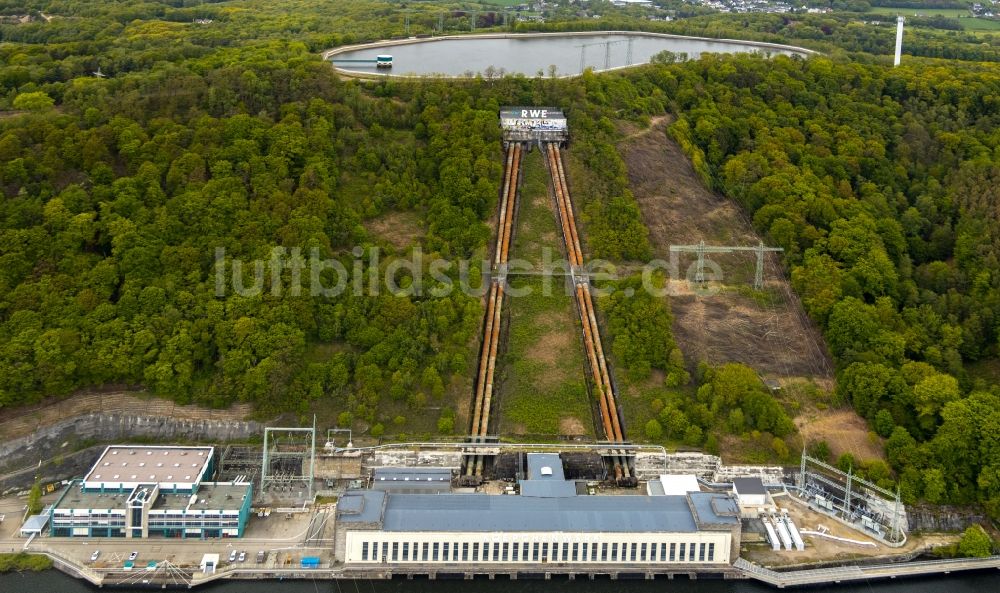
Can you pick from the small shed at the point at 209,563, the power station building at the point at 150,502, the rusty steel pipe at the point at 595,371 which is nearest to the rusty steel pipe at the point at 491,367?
the rusty steel pipe at the point at 595,371

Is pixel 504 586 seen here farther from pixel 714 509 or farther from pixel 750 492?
pixel 750 492

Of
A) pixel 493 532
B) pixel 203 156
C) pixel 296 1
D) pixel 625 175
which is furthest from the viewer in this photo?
pixel 296 1

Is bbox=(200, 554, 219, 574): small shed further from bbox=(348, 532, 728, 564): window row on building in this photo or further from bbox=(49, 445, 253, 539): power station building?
bbox=(348, 532, 728, 564): window row on building

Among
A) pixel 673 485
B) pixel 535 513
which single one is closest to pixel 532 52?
pixel 673 485

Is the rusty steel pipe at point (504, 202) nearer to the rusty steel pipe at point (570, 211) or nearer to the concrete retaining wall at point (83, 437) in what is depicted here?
the rusty steel pipe at point (570, 211)

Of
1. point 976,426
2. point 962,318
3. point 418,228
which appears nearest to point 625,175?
point 418,228

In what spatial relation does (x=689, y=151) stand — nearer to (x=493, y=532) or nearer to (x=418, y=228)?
(x=418, y=228)
